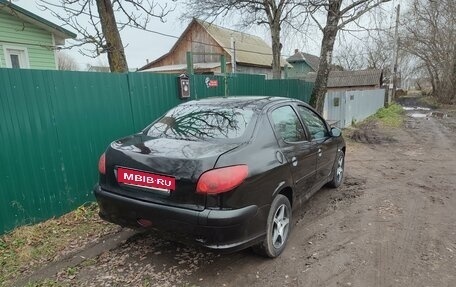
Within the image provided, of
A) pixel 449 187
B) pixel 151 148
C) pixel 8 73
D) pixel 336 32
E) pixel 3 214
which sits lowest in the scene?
pixel 449 187

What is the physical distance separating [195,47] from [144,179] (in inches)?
945

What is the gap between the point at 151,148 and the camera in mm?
3113

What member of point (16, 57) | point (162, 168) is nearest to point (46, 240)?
point (162, 168)

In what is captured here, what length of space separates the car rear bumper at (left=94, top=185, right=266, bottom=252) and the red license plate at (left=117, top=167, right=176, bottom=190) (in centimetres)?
16

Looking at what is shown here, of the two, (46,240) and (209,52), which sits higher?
(209,52)

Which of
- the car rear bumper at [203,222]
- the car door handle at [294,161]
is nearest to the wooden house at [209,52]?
the car door handle at [294,161]

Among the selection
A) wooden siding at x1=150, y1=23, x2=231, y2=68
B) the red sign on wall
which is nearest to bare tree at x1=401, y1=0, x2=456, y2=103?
wooden siding at x1=150, y1=23, x2=231, y2=68

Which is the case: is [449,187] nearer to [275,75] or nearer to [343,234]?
[343,234]

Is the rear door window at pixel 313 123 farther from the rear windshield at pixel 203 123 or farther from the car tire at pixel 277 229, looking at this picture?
the car tire at pixel 277 229

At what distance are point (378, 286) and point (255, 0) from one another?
1375 centimetres

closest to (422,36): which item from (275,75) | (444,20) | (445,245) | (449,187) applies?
(444,20)

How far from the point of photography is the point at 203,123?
3553mm

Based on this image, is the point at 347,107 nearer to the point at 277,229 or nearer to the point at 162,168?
the point at 277,229

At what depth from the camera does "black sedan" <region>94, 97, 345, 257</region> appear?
2715 millimetres
